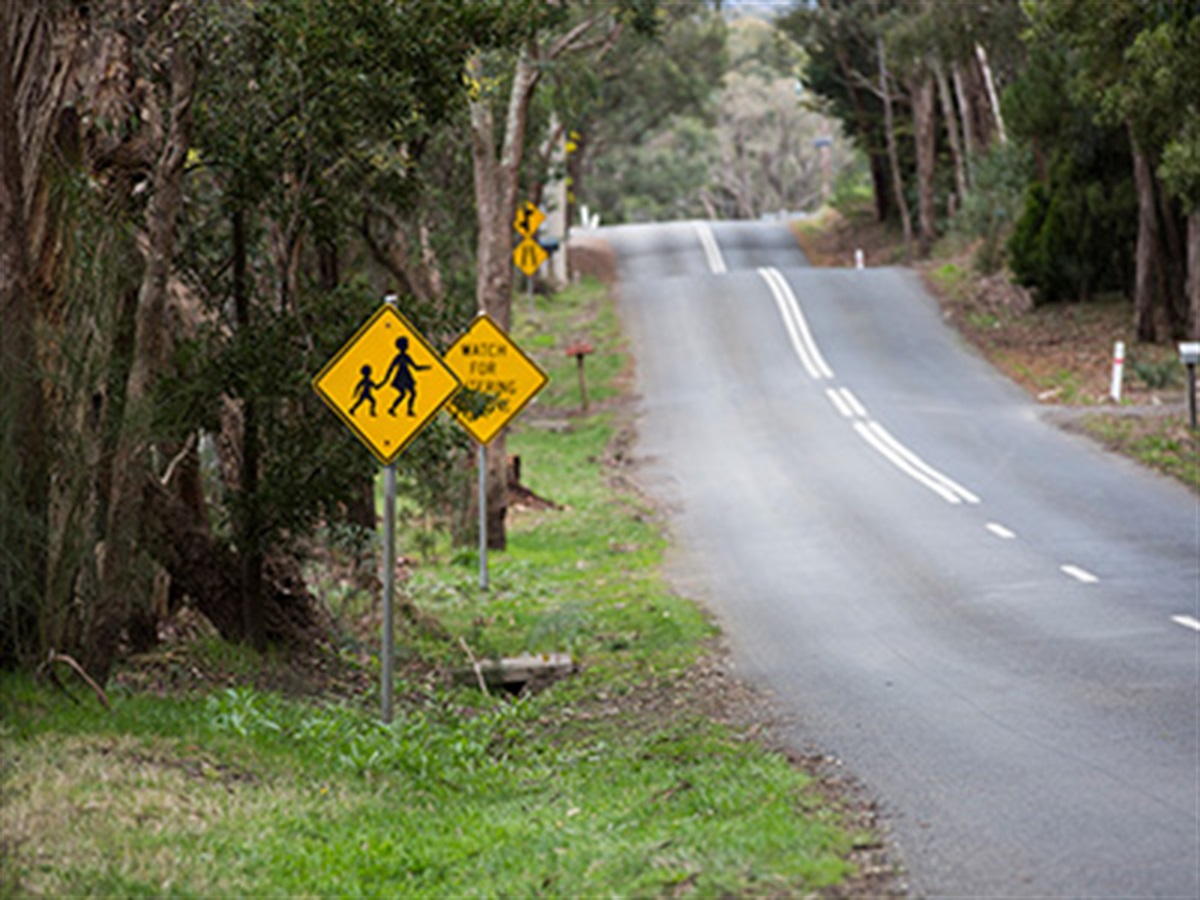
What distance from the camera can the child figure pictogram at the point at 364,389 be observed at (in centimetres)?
1264

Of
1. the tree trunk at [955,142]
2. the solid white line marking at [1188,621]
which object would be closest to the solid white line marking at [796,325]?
the tree trunk at [955,142]

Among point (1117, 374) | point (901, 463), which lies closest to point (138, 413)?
point (901, 463)

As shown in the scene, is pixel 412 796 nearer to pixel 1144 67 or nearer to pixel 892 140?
pixel 1144 67

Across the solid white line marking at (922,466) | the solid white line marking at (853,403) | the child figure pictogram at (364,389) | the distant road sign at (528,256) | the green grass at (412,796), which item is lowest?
the solid white line marking at (922,466)

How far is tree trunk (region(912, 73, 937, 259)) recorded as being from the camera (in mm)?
60094

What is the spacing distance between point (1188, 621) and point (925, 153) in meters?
45.8

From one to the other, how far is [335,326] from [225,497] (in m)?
1.50

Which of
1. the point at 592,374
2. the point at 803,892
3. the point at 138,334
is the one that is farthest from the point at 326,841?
the point at 592,374

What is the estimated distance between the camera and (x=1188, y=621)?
654 inches

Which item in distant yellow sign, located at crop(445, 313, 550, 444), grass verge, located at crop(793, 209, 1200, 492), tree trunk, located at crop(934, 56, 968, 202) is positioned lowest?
grass verge, located at crop(793, 209, 1200, 492)

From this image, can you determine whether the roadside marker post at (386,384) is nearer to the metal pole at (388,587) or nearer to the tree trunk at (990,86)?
the metal pole at (388,587)

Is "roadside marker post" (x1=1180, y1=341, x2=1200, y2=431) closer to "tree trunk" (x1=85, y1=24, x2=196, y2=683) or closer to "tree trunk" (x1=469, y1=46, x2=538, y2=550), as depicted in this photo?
"tree trunk" (x1=469, y1=46, x2=538, y2=550)

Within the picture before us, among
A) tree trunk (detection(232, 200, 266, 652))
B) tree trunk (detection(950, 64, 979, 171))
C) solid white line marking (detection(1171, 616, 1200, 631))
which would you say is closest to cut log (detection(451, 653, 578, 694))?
tree trunk (detection(232, 200, 266, 652))

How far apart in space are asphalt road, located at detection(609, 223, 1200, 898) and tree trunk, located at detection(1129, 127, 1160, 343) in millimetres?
3239
